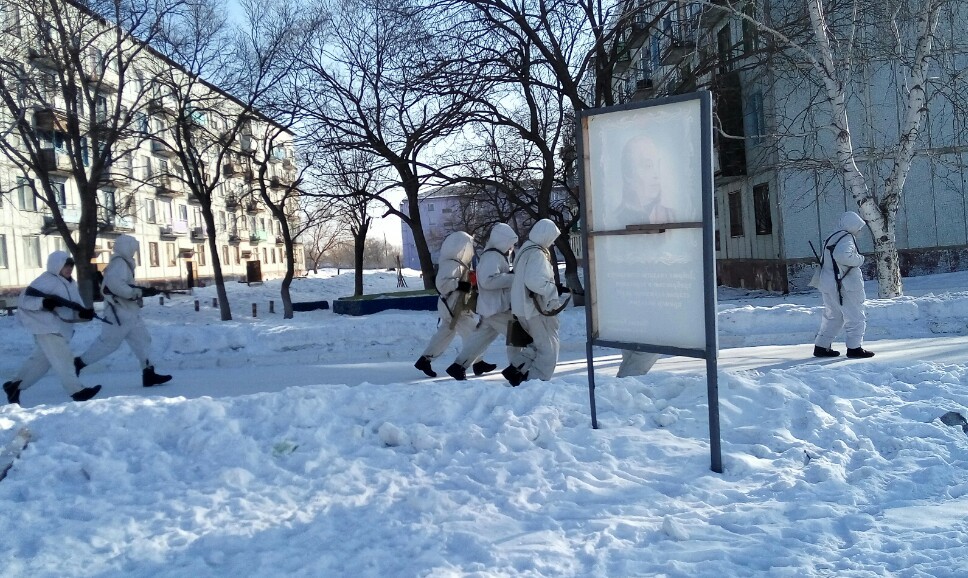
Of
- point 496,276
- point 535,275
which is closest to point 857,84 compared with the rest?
point 496,276

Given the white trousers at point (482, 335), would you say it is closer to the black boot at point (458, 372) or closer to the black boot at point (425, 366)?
the black boot at point (458, 372)

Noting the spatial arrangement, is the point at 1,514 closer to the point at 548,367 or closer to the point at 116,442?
the point at 116,442

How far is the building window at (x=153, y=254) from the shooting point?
4822cm

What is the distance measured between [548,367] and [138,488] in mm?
4200

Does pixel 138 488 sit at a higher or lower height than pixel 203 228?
lower

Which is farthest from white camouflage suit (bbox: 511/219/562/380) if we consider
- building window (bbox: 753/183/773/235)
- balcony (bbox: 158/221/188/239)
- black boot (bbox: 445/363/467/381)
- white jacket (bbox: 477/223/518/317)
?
balcony (bbox: 158/221/188/239)

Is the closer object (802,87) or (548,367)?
(548,367)

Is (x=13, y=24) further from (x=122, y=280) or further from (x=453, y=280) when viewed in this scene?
(x=453, y=280)

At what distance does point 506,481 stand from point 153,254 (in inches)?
1948

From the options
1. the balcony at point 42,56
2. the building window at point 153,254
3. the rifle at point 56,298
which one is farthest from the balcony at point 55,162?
the rifle at point 56,298

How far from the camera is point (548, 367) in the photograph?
304 inches

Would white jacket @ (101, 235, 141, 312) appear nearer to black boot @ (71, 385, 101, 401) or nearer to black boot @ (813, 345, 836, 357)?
black boot @ (71, 385, 101, 401)

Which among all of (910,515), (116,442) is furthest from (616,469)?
(116,442)

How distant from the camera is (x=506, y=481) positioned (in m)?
4.41
